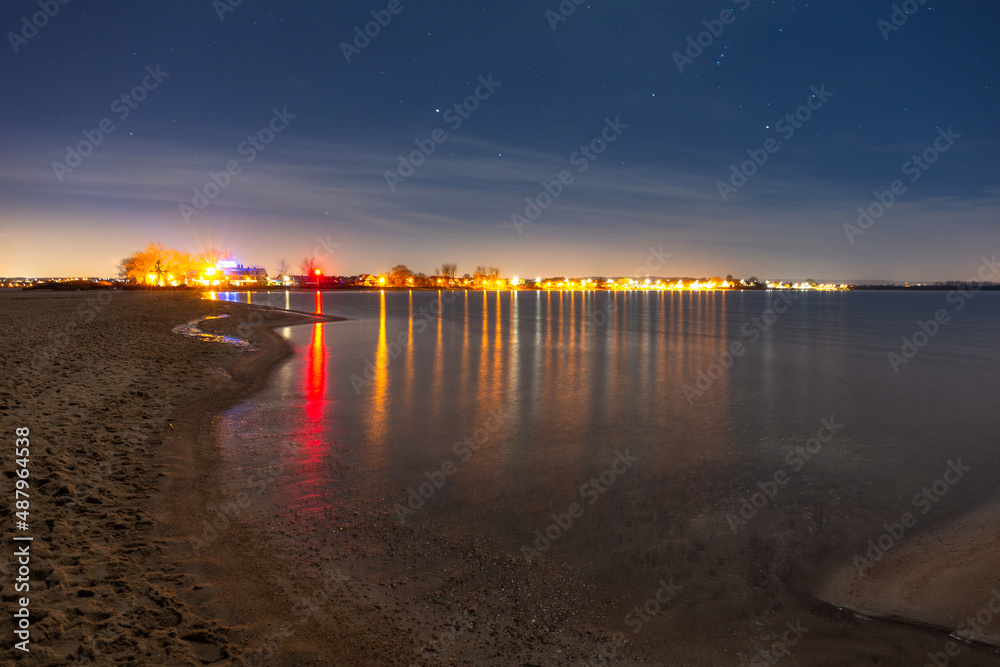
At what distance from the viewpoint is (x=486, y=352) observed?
28.6m

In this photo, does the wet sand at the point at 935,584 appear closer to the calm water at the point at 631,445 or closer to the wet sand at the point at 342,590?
the wet sand at the point at 342,590

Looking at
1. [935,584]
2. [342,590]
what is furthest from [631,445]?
[342,590]

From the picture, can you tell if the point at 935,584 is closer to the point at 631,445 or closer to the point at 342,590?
the point at 631,445

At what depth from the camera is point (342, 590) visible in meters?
5.91

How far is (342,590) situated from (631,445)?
25.0 feet

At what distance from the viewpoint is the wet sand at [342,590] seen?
4.92 m

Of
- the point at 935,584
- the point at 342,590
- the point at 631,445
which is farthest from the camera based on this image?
the point at 631,445

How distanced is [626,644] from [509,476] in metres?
4.72

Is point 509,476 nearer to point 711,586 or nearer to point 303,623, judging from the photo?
point 711,586

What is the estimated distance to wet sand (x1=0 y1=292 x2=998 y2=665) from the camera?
4.92 m

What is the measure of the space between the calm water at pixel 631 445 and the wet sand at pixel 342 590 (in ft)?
1.22

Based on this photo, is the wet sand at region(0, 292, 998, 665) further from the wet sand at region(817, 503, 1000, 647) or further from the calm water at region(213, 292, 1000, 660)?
the calm water at region(213, 292, 1000, 660)

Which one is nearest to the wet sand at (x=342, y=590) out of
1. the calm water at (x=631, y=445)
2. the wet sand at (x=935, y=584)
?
the wet sand at (x=935, y=584)

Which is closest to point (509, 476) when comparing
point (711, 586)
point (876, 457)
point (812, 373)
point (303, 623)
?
point (711, 586)
